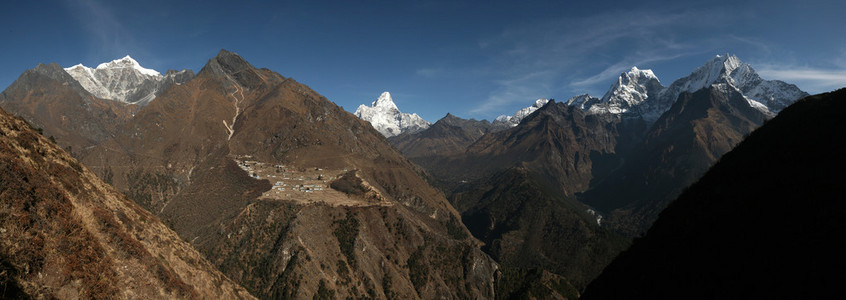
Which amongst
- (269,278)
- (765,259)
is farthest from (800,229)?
(269,278)

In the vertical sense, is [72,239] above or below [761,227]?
below

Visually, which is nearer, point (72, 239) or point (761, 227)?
point (761, 227)

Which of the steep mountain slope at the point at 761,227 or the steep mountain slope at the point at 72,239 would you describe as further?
the steep mountain slope at the point at 72,239

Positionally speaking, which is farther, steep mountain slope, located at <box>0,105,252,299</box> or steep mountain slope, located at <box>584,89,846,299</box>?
steep mountain slope, located at <box>0,105,252,299</box>

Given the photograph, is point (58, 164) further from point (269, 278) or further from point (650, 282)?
point (269, 278)
